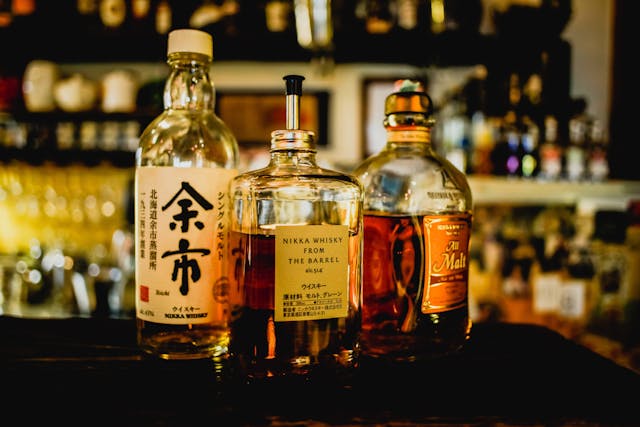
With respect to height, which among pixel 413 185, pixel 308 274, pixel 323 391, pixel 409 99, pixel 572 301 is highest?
pixel 409 99

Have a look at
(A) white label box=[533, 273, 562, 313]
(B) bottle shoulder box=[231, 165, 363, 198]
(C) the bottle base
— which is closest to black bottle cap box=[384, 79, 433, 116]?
(B) bottle shoulder box=[231, 165, 363, 198]

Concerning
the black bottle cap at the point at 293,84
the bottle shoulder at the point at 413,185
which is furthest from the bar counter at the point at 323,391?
the black bottle cap at the point at 293,84

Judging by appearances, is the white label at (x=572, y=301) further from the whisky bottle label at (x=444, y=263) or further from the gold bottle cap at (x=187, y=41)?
the gold bottle cap at (x=187, y=41)

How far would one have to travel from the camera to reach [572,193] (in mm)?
2072

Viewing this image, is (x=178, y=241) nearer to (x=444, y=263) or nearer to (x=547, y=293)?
(x=444, y=263)

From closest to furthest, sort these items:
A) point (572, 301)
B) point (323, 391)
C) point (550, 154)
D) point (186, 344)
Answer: point (323, 391) → point (186, 344) → point (572, 301) → point (550, 154)

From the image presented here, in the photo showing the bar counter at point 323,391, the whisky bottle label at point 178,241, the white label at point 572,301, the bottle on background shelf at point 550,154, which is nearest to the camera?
the bar counter at point 323,391

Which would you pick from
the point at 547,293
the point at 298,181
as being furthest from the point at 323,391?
the point at 547,293

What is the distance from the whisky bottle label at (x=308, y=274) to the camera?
55 cm

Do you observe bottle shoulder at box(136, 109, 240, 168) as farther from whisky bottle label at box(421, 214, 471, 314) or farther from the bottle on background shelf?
the bottle on background shelf

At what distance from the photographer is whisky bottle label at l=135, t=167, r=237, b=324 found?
623mm

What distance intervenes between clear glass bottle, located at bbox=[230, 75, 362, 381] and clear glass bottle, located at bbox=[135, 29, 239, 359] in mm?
46

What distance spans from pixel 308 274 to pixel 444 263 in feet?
0.63

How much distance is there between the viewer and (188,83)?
0.68 meters
